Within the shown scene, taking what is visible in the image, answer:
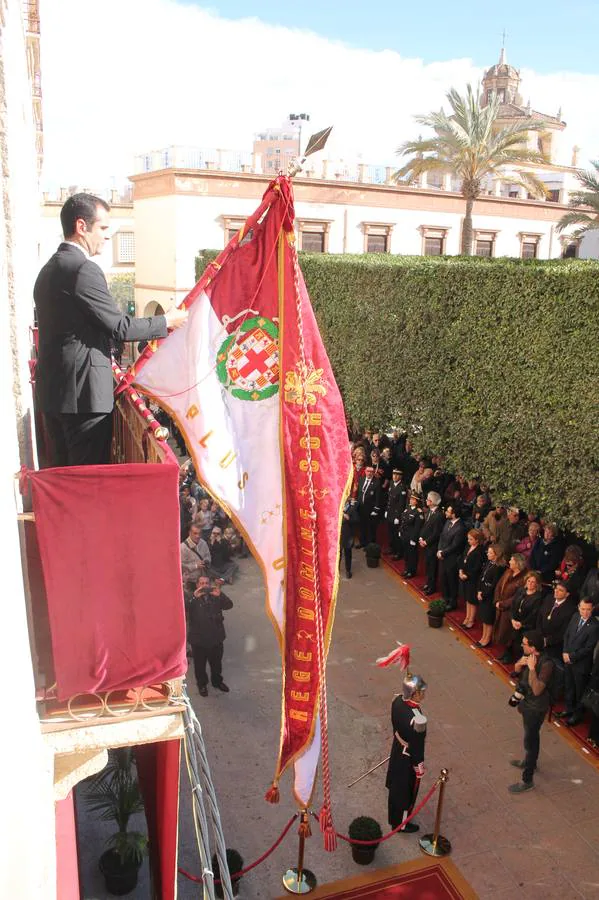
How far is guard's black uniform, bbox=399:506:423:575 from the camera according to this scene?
1434 cm

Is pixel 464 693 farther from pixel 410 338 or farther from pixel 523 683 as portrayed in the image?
pixel 410 338

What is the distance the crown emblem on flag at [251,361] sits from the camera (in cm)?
530

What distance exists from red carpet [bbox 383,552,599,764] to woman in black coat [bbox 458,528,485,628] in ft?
1.53

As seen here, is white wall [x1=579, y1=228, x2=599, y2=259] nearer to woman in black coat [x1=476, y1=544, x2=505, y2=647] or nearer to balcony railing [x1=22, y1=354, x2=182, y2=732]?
woman in black coat [x1=476, y1=544, x2=505, y2=647]

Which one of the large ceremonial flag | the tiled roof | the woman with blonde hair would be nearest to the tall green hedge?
the woman with blonde hair

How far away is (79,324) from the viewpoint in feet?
15.5

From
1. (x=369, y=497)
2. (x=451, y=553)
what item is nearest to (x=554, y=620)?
(x=451, y=553)

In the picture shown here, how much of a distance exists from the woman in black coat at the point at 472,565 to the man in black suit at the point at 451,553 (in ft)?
1.16

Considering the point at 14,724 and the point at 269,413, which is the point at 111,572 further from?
the point at 269,413

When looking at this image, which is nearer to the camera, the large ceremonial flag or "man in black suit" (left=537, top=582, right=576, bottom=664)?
the large ceremonial flag

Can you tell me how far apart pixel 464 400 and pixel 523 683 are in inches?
263

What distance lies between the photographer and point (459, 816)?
863 centimetres

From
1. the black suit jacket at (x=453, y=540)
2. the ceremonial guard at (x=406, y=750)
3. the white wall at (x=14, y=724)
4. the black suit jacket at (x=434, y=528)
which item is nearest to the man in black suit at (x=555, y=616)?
the black suit jacket at (x=453, y=540)

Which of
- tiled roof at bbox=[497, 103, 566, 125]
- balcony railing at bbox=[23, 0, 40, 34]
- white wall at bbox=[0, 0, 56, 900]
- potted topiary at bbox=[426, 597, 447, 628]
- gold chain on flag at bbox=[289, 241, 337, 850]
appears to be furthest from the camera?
tiled roof at bbox=[497, 103, 566, 125]
